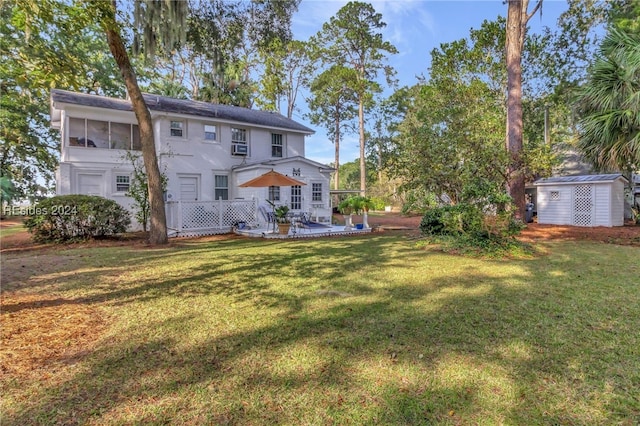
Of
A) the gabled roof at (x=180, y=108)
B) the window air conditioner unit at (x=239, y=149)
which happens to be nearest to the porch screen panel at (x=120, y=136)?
the gabled roof at (x=180, y=108)

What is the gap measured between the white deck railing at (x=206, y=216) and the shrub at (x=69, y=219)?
2302 millimetres

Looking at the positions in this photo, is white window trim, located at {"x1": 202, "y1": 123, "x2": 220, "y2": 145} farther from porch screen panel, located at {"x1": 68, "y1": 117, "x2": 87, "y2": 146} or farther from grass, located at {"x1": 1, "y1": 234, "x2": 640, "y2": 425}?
grass, located at {"x1": 1, "y1": 234, "x2": 640, "y2": 425}

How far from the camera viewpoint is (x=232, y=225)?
552 inches

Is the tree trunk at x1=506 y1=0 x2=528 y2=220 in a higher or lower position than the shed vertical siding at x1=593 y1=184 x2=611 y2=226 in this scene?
higher

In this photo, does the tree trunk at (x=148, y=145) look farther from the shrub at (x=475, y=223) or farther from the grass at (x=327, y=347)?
the shrub at (x=475, y=223)

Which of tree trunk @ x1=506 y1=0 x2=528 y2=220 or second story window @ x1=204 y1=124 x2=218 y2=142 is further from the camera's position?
second story window @ x1=204 y1=124 x2=218 y2=142

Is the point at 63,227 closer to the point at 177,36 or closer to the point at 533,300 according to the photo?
the point at 177,36

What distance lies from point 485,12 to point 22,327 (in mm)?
21858

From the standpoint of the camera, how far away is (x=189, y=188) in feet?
51.1

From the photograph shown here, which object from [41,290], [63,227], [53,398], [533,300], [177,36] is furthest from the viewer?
[63,227]

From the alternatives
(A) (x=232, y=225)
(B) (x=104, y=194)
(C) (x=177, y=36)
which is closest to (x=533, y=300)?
(C) (x=177, y=36)

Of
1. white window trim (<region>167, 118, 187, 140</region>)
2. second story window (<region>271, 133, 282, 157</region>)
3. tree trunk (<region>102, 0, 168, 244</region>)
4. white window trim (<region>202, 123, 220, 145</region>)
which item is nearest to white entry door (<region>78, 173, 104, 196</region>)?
white window trim (<region>167, 118, 187, 140</region>)

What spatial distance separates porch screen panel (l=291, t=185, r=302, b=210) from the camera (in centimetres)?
1568

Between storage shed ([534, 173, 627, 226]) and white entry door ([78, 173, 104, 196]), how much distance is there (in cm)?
2070
